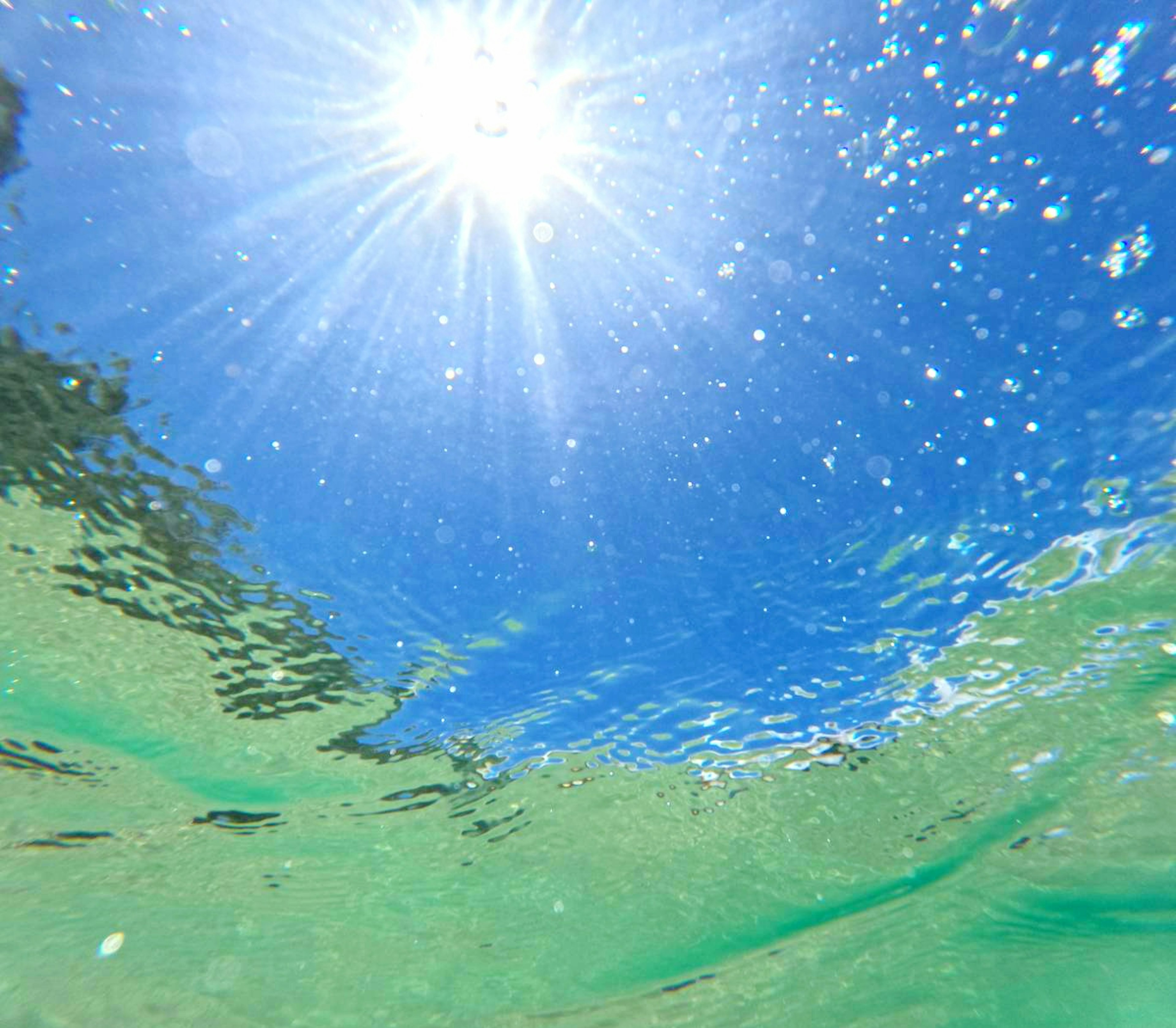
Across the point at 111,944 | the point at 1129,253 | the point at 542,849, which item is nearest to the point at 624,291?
the point at 1129,253

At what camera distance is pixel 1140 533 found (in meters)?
8.85

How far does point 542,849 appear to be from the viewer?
544 inches

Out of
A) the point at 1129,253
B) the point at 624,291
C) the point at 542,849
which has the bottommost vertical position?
the point at 542,849

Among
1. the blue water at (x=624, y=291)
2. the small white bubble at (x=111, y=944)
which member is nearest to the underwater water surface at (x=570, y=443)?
the blue water at (x=624, y=291)

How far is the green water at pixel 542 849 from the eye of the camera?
10.2 metres

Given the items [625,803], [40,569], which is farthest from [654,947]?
[40,569]

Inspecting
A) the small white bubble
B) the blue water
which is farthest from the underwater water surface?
the small white bubble

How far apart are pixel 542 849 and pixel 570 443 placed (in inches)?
374

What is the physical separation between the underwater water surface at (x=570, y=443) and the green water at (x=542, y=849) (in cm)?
12

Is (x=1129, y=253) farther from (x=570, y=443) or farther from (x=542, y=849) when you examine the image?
(x=542, y=849)

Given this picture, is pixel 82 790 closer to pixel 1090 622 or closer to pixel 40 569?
pixel 40 569

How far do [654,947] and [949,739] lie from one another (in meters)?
8.94

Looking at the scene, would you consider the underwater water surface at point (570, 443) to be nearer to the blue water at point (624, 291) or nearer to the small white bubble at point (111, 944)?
the blue water at point (624, 291)

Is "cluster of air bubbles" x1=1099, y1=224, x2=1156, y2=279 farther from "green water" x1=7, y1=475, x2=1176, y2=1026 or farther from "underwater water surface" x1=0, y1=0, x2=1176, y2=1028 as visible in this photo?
"green water" x1=7, y1=475, x2=1176, y2=1026
